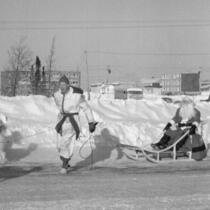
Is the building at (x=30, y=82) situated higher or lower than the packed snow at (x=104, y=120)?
higher

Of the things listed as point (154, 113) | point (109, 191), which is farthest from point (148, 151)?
point (154, 113)

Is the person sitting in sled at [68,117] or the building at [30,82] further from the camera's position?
the building at [30,82]

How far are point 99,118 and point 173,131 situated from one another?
6.95m

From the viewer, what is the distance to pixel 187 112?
12.2m

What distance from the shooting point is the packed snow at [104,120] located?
47.0 feet

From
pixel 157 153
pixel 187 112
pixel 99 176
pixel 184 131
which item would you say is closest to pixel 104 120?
pixel 187 112

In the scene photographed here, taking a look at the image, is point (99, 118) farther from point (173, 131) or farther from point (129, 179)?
point (129, 179)

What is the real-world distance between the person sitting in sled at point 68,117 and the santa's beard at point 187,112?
303 cm

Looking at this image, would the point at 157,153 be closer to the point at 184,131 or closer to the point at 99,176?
the point at 184,131

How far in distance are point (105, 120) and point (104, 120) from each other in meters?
0.04

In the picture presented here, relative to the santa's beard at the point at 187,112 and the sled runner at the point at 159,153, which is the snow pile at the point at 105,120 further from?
the sled runner at the point at 159,153

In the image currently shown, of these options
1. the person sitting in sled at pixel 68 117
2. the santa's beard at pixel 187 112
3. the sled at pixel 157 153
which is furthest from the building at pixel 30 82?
the person sitting in sled at pixel 68 117

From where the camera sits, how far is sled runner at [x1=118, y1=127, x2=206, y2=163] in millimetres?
11156

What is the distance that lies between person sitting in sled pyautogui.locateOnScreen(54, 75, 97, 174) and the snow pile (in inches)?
148
